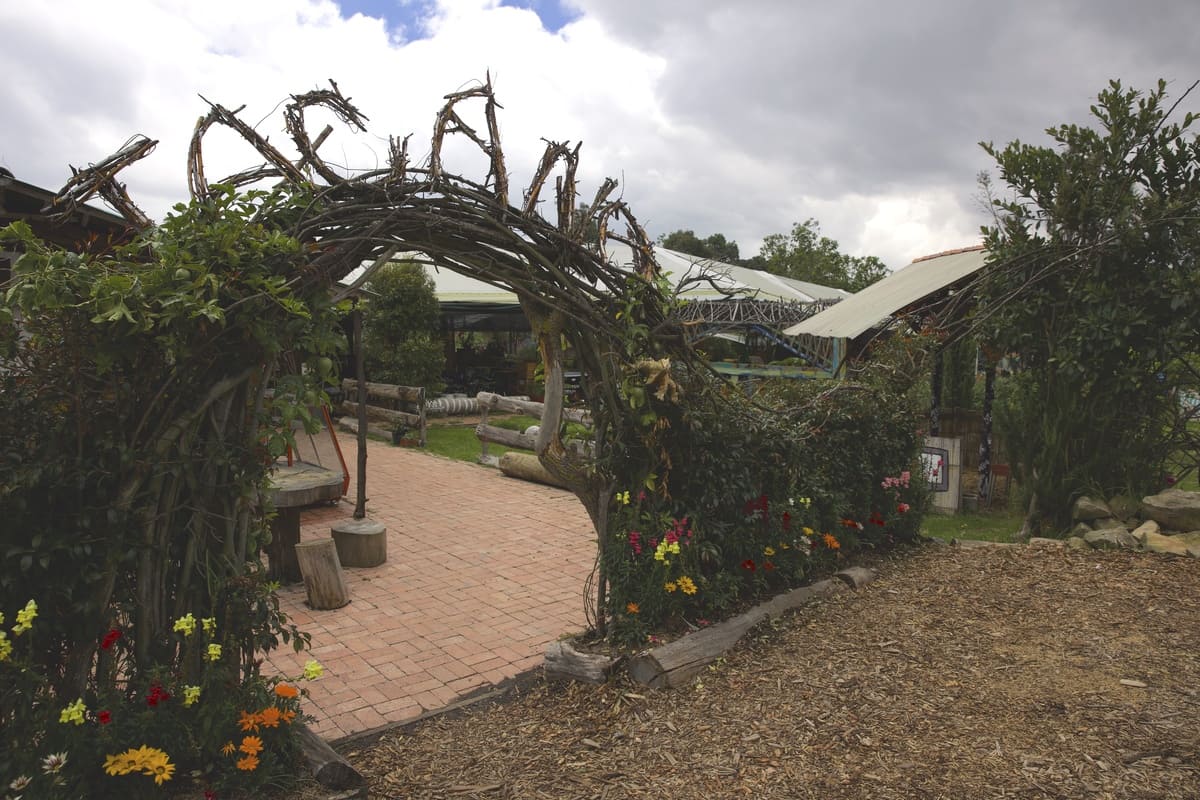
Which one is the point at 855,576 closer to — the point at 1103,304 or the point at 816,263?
the point at 1103,304

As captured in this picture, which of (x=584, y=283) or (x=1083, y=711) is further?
(x=584, y=283)

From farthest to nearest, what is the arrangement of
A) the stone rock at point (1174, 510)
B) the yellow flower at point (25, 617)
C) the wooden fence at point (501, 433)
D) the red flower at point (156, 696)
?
the wooden fence at point (501, 433) < the stone rock at point (1174, 510) < the red flower at point (156, 696) < the yellow flower at point (25, 617)

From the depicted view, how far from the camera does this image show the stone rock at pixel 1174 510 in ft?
18.7

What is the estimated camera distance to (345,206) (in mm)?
2887

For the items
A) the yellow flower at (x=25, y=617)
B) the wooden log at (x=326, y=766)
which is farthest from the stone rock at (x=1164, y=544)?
the yellow flower at (x=25, y=617)

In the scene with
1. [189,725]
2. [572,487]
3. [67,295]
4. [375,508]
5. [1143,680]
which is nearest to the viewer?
[67,295]

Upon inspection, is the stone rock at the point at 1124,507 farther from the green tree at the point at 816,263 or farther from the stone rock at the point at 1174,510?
the green tree at the point at 816,263

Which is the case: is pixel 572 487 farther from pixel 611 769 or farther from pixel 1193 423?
pixel 1193 423

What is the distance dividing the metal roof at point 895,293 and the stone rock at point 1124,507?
2612 mm

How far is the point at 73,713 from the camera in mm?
2295

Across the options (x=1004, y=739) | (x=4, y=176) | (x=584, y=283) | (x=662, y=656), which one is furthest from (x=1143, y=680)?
(x=4, y=176)

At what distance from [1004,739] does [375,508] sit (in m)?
6.72

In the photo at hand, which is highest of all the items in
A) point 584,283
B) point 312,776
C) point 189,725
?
point 584,283

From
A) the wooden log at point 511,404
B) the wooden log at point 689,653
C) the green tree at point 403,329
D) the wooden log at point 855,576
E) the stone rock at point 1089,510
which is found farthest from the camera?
the green tree at point 403,329
